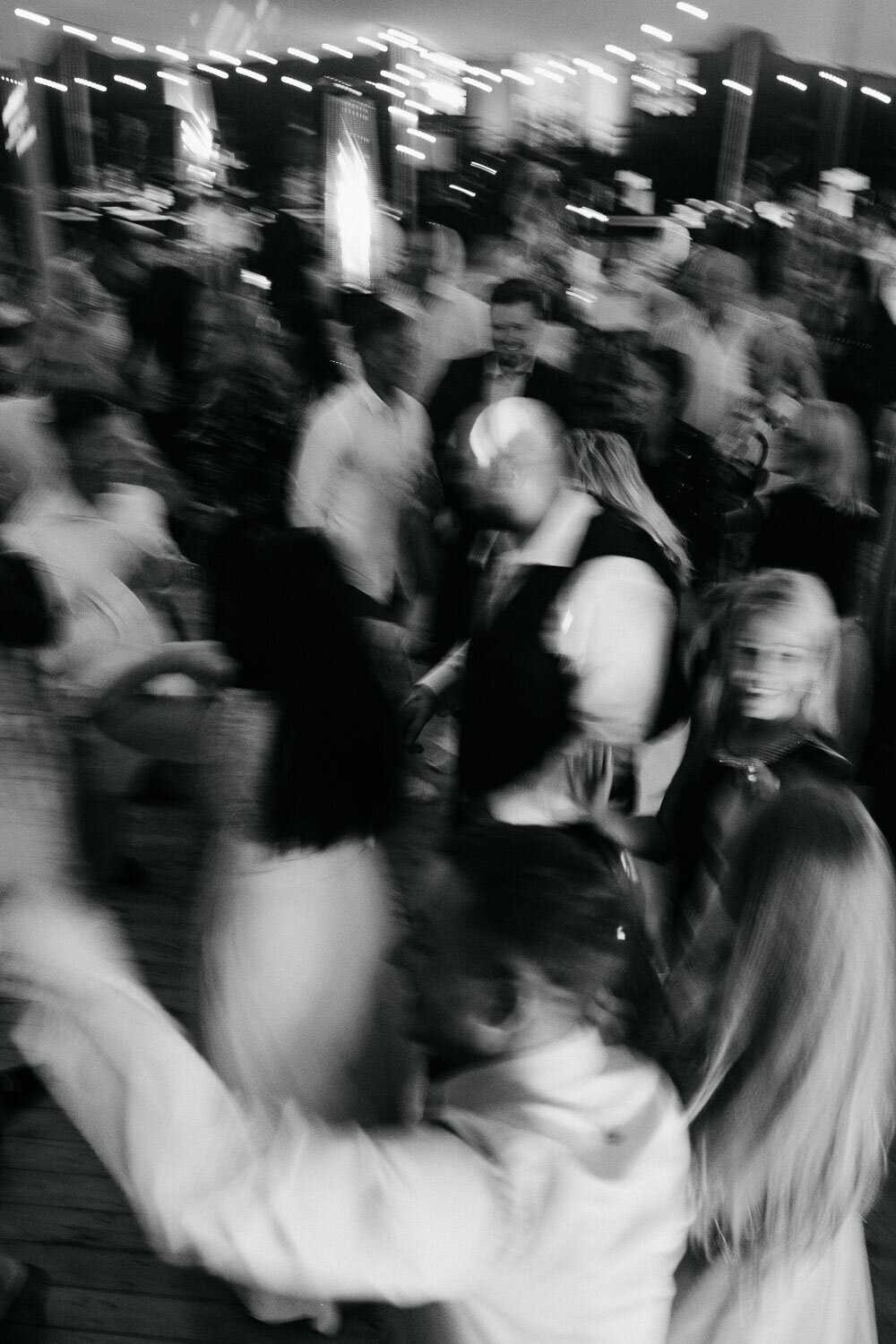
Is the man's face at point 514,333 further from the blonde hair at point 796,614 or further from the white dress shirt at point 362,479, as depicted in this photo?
the blonde hair at point 796,614

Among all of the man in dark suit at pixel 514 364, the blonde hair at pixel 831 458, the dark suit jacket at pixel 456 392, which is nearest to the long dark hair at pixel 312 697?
the blonde hair at pixel 831 458

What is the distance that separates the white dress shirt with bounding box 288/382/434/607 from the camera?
377 centimetres

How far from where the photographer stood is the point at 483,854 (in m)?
1.11

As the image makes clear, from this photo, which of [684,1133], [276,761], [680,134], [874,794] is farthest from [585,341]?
[680,134]

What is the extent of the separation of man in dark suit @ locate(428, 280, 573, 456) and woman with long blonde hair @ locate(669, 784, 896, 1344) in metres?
2.73

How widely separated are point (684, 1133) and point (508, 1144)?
7.6 inches

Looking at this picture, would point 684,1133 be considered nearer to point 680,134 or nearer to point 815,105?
point 815,105

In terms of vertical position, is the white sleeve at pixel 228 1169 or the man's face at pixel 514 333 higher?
the white sleeve at pixel 228 1169

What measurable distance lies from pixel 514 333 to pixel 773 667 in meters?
2.62

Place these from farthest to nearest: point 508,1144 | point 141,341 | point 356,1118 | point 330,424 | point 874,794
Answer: point 141,341, point 330,424, point 874,794, point 356,1118, point 508,1144

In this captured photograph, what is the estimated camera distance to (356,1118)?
1.88 metres

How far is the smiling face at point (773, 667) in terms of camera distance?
1.88 metres

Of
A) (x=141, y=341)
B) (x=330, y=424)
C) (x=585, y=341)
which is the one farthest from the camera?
(x=141, y=341)

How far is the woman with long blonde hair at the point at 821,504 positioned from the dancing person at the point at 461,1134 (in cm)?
219
